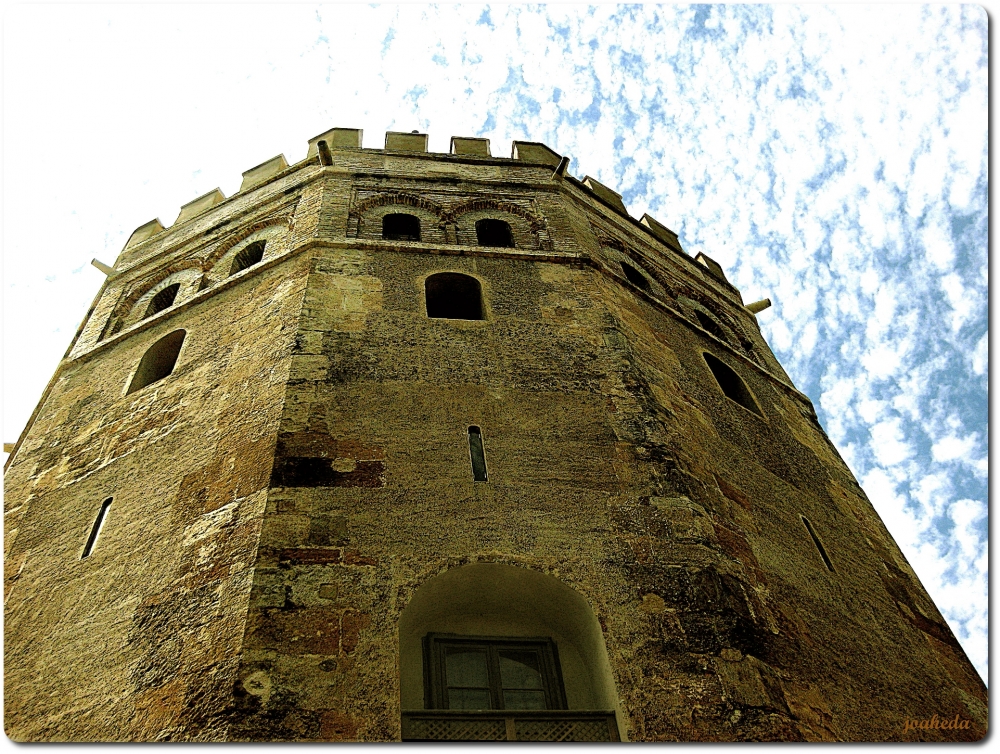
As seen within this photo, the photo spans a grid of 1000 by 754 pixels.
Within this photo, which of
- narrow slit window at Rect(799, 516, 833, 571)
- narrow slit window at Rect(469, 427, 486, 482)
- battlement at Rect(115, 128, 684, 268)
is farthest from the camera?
battlement at Rect(115, 128, 684, 268)

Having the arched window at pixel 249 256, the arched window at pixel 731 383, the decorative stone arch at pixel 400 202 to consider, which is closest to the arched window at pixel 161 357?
the arched window at pixel 249 256

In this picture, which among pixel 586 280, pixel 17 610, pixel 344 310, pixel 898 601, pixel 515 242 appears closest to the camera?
pixel 17 610

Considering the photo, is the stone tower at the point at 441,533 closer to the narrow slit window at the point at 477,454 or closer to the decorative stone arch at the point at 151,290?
the narrow slit window at the point at 477,454

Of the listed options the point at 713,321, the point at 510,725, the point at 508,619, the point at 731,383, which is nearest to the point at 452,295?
the point at 731,383

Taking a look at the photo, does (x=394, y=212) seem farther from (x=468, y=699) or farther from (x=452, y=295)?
(x=468, y=699)

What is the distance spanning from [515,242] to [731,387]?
2889mm

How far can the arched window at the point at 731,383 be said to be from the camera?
31.8ft

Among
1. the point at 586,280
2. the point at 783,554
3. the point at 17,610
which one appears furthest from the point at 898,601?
the point at 17,610

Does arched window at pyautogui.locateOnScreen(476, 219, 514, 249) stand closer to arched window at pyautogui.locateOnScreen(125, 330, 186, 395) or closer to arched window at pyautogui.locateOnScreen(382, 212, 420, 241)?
arched window at pyautogui.locateOnScreen(382, 212, 420, 241)

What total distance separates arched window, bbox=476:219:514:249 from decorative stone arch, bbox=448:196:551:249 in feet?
0.20

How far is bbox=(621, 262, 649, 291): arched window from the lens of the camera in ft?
37.3

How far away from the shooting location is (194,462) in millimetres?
6988

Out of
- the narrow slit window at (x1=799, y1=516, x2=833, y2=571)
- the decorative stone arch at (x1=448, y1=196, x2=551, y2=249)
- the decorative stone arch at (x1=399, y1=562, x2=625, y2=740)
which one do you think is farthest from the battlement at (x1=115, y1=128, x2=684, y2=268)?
the decorative stone arch at (x1=399, y1=562, x2=625, y2=740)

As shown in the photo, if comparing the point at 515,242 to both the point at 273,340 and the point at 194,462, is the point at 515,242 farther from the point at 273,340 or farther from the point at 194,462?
the point at 194,462
